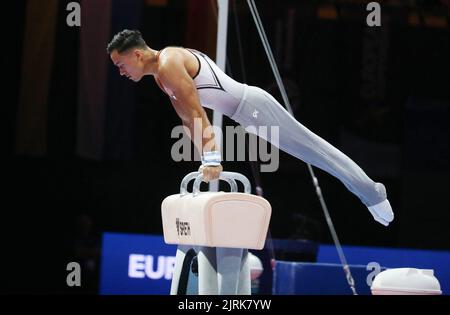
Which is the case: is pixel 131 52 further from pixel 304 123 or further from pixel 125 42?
pixel 304 123

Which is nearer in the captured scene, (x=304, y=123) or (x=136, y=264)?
(x=136, y=264)

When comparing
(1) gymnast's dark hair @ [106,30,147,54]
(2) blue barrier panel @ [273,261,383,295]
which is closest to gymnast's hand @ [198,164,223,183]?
(1) gymnast's dark hair @ [106,30,147,54]

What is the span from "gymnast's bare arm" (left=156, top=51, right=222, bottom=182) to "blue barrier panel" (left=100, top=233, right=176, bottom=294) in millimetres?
2900

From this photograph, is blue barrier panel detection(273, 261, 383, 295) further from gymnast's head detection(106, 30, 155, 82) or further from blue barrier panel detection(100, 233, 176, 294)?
gymnast's head detection(106, 30, 155, 82)

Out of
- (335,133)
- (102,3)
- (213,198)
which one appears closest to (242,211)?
(213,198)

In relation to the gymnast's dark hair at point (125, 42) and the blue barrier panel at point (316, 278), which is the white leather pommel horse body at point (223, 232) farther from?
the blue barrier panel at point (316, 278)

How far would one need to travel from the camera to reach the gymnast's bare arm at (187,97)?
4.79 meters

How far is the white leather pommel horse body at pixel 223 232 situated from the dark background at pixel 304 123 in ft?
14.4

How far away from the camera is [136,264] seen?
7812 millimetres

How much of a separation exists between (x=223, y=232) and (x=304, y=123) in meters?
4.86

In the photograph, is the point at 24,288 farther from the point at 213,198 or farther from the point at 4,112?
the point at 213,198

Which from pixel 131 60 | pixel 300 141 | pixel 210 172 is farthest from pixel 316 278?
pixel 131 60

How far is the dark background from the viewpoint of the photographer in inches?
362

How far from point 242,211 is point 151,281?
11.1ft
